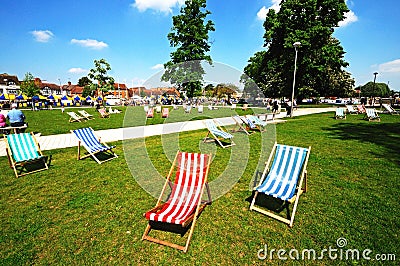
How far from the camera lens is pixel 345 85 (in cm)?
4434

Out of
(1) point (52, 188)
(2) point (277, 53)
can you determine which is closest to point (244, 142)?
(1) point (52, 188)

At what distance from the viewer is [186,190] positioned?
3.94 m

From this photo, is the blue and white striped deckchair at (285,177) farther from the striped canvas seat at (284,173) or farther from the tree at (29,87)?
the tree at (29,87)

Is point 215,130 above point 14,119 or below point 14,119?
below

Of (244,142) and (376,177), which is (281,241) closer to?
(376,177)

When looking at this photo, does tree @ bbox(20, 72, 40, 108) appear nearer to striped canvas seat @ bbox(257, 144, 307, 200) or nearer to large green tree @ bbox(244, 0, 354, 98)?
large green tree @ bbox(244, 0, 354, 98)

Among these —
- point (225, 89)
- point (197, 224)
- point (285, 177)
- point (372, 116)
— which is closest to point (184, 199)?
point (197, 224)

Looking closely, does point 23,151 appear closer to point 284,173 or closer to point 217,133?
point 217,133

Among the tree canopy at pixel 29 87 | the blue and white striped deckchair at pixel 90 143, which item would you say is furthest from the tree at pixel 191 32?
the tree canopy at pixel 29 87

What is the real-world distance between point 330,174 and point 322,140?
442 cm

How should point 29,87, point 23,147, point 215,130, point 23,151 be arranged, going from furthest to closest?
point 29,87 → point 215,130 → point 23,147 → point 23,151

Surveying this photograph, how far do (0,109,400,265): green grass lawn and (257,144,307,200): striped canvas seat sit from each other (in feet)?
1.54

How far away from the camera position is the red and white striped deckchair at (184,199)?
3.15 meters

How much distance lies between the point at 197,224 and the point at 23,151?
557 cm
